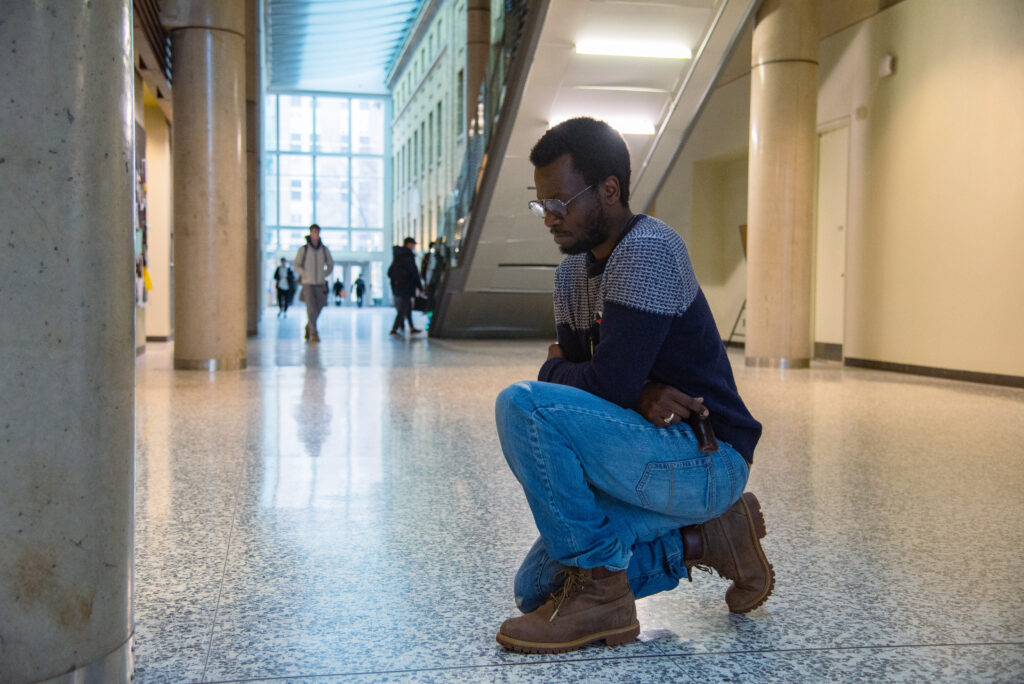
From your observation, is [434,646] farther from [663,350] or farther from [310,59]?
[310,59]

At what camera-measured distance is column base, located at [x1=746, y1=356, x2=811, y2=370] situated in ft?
43.1

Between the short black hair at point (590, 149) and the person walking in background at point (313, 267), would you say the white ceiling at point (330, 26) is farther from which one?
the short black hair at point (590, 149)

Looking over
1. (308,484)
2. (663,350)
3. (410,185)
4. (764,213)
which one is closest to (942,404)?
(764,213)

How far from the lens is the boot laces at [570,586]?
103 inches

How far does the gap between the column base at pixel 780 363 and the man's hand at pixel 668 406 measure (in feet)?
36.1

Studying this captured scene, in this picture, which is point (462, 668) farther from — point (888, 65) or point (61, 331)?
point (888, 65)

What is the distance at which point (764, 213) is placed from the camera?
13.0 metres

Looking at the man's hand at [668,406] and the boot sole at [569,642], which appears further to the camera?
the boot sole at [569,642]

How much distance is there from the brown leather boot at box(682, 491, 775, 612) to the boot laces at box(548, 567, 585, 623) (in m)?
0.34

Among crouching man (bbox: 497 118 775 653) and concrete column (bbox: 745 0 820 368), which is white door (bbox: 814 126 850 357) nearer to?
concrete column (bbox: 745 0 820 368)

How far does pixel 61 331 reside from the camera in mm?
1922

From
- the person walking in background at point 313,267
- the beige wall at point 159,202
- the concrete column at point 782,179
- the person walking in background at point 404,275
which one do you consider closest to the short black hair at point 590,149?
the concrete column at point 782,179

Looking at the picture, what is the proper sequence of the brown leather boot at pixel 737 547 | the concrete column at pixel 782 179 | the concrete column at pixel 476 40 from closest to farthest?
the brown leather boot at pixel 737 547 → the concrete column at pixel 782 179 → the concrete column at pixel 476 40

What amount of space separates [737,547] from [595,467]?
55 centimetres
